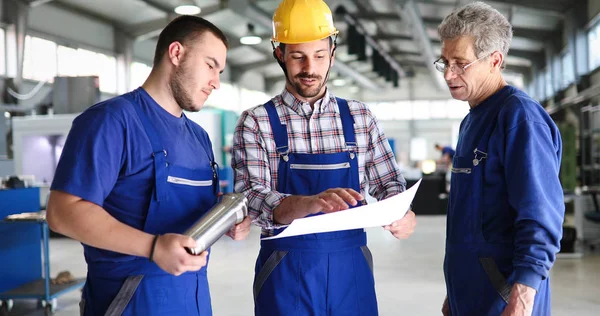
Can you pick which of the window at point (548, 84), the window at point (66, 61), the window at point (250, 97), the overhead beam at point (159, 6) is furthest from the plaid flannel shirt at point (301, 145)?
the window at point (250, 97)

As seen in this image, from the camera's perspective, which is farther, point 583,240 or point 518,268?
point 583,240

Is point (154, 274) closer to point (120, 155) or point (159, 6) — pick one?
point (120, 155)

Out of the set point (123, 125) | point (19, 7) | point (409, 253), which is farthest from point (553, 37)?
point (123, 125)

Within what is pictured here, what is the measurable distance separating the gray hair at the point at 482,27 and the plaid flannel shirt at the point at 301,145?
0.53 meters

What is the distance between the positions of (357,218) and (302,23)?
822 millimetres

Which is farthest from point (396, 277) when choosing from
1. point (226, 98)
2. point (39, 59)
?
point (226, 98)

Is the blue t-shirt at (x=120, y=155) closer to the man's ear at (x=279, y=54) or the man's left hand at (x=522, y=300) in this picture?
the man's ear at (x=279, y=54)

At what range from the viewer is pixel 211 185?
175 cm

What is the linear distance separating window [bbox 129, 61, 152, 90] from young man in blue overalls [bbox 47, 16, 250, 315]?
527 inches

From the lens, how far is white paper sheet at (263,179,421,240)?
4.84 ft

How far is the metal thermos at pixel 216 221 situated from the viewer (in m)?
1.32

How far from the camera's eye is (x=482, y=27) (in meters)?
1.66

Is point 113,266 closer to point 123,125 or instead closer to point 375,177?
point 123,125

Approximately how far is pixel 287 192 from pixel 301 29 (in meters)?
0.60
